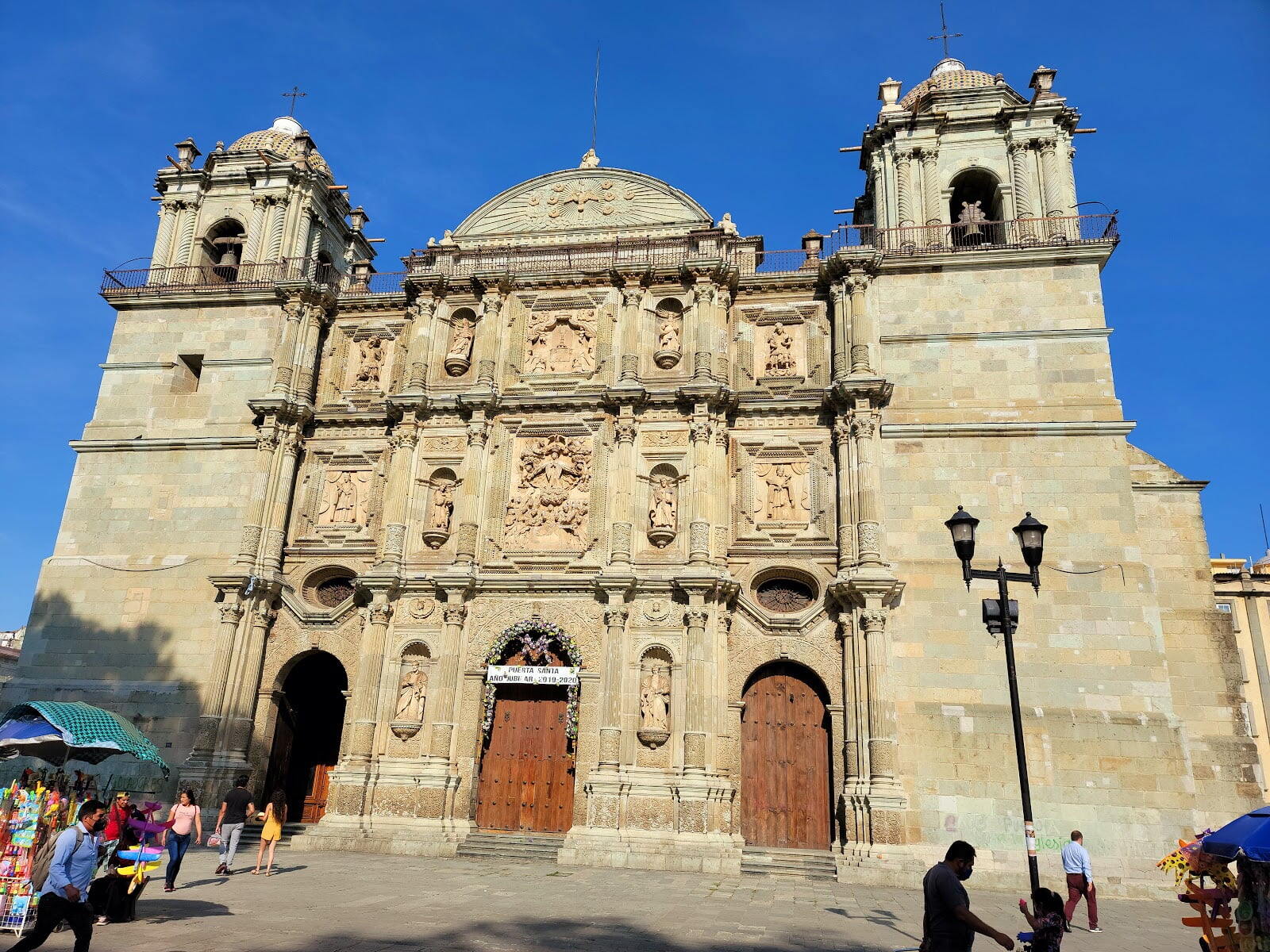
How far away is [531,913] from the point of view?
12727mm

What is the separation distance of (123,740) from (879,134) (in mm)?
23044

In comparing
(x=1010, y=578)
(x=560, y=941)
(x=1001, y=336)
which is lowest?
(x=560, y=941)

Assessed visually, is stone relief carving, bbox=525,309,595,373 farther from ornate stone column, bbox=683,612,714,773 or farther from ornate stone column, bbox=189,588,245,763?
ornate stone column, bbox=189,588,245,763

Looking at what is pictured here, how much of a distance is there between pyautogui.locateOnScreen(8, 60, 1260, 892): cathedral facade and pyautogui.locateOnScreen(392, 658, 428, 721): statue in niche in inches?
4.1

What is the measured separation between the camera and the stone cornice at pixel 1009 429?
2109cm

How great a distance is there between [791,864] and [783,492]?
331 inches

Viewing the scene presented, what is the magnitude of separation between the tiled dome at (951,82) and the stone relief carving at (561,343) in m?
11.5

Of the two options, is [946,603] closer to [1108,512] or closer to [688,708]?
[1108,512]

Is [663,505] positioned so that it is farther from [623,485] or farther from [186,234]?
[186,234]

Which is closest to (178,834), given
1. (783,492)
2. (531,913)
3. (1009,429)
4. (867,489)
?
(531,913)

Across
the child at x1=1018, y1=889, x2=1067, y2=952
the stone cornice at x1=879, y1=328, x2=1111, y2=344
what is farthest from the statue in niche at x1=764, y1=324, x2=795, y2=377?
the child at x1=1018, y1=889, x2=1067, y2=952

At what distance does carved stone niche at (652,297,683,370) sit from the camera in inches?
939

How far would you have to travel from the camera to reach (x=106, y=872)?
1148 cm

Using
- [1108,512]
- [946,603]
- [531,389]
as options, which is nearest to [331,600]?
[531,389]
